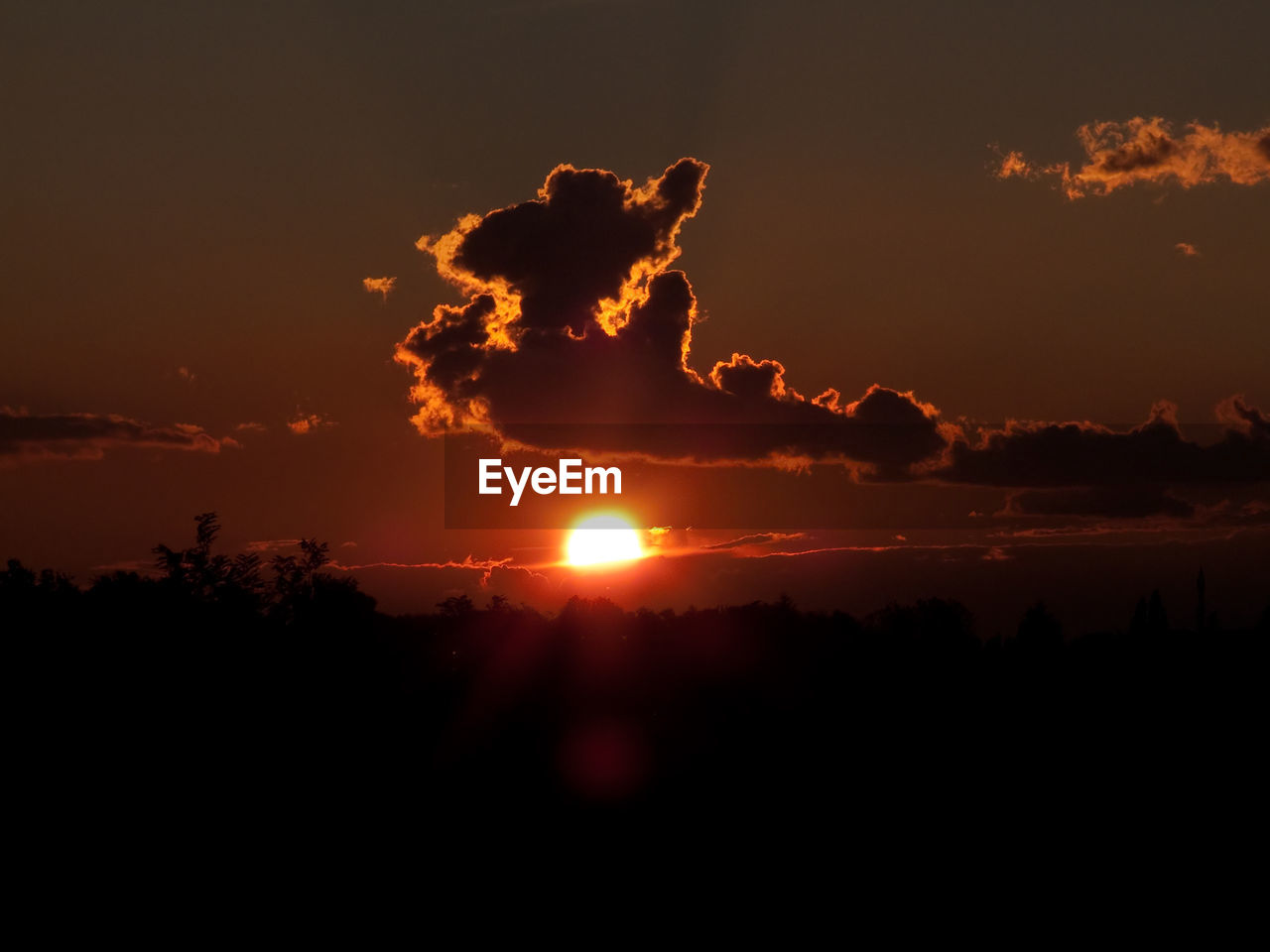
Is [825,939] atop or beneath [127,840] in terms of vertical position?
beneath

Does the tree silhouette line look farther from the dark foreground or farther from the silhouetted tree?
the silhouetted tree

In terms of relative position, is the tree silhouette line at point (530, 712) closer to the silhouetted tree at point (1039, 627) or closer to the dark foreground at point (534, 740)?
the dark foreground at point (534, 740)

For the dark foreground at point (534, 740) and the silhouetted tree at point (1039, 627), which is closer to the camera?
the dark foreground at point (534, 740)

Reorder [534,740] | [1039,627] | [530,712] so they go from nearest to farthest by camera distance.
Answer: [534,740], [530,712], [1039,627]

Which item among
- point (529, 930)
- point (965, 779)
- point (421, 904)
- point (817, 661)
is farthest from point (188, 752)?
point (817, 661)

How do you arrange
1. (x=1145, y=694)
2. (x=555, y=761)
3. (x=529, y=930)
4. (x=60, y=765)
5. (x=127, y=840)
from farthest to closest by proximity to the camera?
(x=1145, y=694), (x=555, y=761), (x=60, y=765), (x=127, y=840), (x=529, y=930)

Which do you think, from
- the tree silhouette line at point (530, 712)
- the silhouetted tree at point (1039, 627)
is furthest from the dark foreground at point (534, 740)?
the silhouetted tree at point (1039, 627)

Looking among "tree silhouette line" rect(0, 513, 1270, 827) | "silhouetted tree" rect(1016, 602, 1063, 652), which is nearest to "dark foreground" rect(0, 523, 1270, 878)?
"tree silhouette line" rect(0, 513, 1270, 827)

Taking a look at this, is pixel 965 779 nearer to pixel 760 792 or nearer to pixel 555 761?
pixel 760 792

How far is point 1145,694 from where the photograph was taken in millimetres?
82562

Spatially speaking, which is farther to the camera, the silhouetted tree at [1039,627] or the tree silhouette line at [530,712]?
the silhouetted tree at [1039,627]

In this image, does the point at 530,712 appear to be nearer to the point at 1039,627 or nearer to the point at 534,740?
the point at 534,740

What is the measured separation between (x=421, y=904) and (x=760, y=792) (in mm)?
19148

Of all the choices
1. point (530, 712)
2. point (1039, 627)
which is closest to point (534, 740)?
point (530, 712)
